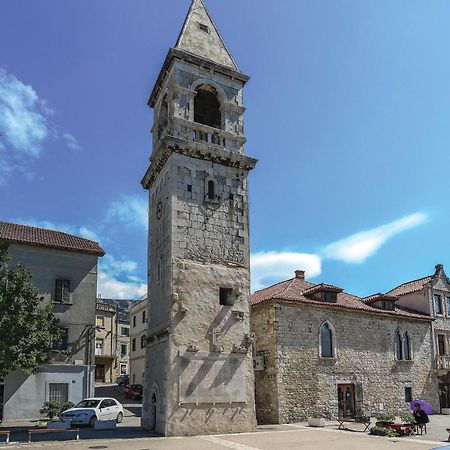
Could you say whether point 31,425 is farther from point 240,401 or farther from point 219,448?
point 219,448

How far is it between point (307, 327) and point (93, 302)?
13.6 metres

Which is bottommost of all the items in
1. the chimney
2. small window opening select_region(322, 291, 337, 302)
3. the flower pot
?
→ the flower pot

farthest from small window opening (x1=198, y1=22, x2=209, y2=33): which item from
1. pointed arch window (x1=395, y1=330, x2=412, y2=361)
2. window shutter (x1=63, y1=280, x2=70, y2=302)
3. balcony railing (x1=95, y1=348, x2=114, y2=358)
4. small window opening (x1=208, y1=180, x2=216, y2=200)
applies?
balcony railing (x1=95, y1=348, x2=114, y2=358)

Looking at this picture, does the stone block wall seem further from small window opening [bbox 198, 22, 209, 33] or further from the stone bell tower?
small window opening [bbox 198, 22, 209, 33]

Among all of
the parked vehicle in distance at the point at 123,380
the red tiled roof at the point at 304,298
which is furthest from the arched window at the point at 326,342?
the parked vehicle in distance at the point at 123,380

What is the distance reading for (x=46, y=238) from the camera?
31.2m

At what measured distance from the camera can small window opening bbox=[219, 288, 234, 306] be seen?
22.1 meters

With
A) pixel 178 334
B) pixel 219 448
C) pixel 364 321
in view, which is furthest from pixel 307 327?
pixel 219 448

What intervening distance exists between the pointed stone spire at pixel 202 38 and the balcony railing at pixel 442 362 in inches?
944

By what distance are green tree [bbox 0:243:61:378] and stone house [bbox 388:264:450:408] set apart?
25.4 meters

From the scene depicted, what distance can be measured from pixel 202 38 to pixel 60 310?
59.3ft

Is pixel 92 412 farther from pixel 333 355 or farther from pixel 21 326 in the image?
pixel 333 355

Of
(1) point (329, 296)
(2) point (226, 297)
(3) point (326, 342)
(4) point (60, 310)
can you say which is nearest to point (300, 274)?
(1) point (329, 296)

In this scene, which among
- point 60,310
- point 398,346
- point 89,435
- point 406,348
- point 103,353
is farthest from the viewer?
point 103,353
